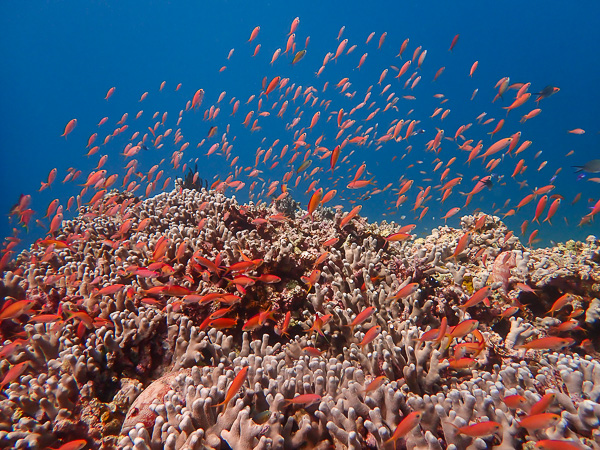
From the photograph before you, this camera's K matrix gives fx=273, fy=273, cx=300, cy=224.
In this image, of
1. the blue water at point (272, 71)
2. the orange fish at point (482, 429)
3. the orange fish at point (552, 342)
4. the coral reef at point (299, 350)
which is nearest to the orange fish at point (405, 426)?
the coral reef at point (299, 350)

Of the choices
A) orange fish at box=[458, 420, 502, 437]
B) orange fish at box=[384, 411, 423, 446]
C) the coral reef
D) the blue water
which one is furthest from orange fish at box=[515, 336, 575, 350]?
the blue water

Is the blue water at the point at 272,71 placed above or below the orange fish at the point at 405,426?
above

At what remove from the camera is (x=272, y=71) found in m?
118

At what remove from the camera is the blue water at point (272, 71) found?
90.7m

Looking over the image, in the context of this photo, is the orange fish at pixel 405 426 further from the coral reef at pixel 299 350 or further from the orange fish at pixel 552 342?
the orange fish at pixel 552 342

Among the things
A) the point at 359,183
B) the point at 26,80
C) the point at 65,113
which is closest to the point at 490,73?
the point at 359,183

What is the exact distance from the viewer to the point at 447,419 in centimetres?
201

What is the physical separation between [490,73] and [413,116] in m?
29.8

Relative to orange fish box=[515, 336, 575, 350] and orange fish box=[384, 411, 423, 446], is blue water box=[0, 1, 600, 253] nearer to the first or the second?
orange fish box=[515, 336, 575, 350]

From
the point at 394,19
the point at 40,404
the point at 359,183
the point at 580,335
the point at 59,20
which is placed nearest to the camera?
the point at 40,404

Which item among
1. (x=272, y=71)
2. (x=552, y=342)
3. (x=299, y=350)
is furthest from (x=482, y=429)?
(x=272, y=71)

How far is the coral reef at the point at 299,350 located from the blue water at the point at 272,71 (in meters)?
75.5

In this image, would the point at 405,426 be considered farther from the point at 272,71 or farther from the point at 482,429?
the point at 272,71

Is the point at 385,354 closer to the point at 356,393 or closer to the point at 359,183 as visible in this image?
the point at 356,393
